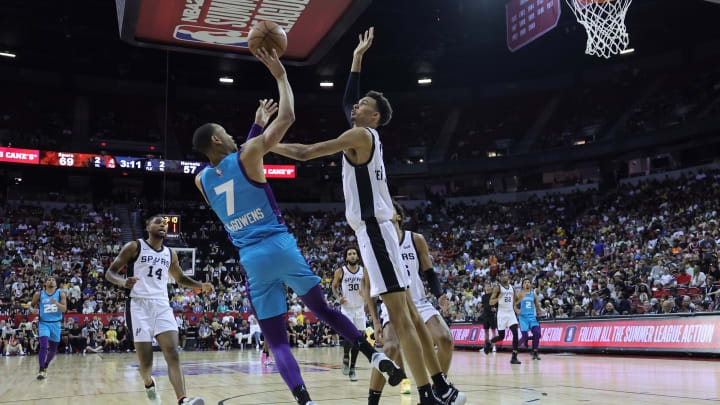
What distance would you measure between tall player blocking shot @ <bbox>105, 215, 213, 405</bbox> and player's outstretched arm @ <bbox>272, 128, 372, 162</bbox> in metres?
2.48

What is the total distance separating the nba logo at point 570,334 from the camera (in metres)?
15.7

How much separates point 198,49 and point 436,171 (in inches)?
1059

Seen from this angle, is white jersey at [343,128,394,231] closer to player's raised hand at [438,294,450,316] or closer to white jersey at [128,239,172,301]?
player's raised hand at [438,294,450,316]

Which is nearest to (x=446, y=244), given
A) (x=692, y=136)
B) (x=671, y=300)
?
(x=692, y=136)

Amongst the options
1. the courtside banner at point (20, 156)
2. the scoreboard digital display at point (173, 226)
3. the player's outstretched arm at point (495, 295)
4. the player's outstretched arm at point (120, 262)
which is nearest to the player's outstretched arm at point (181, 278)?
the player's outstretched arm at point (120, 262)

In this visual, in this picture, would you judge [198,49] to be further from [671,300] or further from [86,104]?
[86,104]

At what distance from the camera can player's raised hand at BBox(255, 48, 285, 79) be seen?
13.7 feet

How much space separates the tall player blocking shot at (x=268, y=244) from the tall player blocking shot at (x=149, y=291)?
7.41 feet

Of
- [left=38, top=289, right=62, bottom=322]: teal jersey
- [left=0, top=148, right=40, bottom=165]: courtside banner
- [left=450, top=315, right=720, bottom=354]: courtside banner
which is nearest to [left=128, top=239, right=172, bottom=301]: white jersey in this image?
[left=38, top=289, right=62, bottom=322]: teal jersey

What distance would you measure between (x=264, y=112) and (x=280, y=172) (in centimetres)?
3145

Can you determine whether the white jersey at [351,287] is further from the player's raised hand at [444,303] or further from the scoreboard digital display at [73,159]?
the scoreboard digital display at [73,159]

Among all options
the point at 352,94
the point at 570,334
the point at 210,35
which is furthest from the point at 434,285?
the point at 570,334

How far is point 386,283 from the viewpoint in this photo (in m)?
4.39

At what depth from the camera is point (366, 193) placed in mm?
4527
